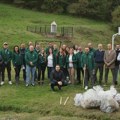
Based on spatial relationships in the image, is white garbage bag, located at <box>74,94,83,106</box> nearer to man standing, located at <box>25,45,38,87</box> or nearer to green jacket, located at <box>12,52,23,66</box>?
man standing, located at <box>25,45,38,87</box>

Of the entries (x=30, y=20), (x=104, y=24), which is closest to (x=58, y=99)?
(x=30, y=20)

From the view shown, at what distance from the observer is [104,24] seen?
229 ft

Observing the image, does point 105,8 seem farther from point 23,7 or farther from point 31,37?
point 31,37

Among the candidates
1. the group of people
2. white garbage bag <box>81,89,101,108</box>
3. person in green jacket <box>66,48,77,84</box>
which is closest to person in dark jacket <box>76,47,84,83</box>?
the group of people

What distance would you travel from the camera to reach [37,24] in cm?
6072

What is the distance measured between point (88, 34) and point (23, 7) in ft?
64.9

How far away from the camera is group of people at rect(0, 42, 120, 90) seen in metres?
24.2

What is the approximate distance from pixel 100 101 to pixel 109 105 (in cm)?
49

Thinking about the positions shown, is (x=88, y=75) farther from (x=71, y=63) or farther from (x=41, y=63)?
(x=41, y=63)

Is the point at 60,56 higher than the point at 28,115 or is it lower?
higher

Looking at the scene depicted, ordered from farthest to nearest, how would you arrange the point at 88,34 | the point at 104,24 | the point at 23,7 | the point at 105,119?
the point at 23,7
the point at 104,24
the point at 88,34
the point at 105,119

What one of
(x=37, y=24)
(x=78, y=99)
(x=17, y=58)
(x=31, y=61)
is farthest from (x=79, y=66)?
(x=37, y=24)

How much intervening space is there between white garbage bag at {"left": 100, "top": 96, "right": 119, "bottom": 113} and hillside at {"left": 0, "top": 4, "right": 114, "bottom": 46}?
28906 millimetres

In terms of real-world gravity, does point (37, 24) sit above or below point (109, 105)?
below
